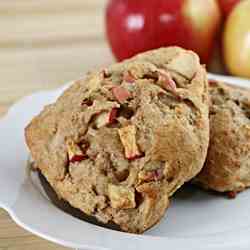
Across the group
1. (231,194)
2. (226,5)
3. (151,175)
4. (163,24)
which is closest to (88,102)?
(151,175)

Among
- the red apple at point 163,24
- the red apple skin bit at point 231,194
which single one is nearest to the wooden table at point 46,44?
the red apple at point 163,24

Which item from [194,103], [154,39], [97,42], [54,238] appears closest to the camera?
[54,238]

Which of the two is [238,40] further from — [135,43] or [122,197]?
[122,197]

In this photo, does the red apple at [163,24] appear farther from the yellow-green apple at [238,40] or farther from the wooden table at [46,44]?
the wooden table at [46,44]

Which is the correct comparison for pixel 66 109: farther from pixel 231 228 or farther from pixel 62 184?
pixel 231 228

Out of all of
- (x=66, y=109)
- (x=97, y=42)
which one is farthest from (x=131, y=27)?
(x=66, y=109)

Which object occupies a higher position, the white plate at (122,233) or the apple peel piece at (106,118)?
the apple peel piece at (106,118)
